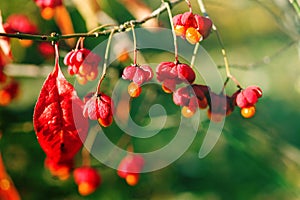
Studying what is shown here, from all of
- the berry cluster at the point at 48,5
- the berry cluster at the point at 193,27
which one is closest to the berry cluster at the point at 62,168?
the berry cluster at the point at 48,5

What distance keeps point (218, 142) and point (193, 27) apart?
4.39 feet

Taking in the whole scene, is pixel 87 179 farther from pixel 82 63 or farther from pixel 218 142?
pixel 218 142

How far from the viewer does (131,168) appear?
1.36 metres

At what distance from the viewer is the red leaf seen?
89 centimetres

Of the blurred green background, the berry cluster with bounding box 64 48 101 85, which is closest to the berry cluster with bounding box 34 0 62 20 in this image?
the blurred green background

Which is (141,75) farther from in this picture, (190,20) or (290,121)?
(290,121)

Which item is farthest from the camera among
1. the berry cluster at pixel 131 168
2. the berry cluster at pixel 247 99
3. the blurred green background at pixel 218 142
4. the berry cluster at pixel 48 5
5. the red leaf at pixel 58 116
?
the blurred green background at pixel 218 142

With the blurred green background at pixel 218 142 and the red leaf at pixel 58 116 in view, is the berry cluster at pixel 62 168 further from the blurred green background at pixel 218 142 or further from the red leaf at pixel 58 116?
the red leaf at pixel 58 116

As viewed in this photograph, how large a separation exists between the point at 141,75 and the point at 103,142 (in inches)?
26.9

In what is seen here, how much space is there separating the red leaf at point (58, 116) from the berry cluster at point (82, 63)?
1.6 inches

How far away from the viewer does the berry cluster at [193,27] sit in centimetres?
90

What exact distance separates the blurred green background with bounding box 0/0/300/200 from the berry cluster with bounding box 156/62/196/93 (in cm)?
43

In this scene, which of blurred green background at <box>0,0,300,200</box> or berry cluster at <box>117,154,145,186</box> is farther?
blurred green background at <box>0,0,300,200</box>

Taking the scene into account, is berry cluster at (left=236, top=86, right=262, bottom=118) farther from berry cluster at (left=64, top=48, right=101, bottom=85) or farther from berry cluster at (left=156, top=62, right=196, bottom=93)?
berry cluster at (left=64, top=48, right=101, bottom=85)
